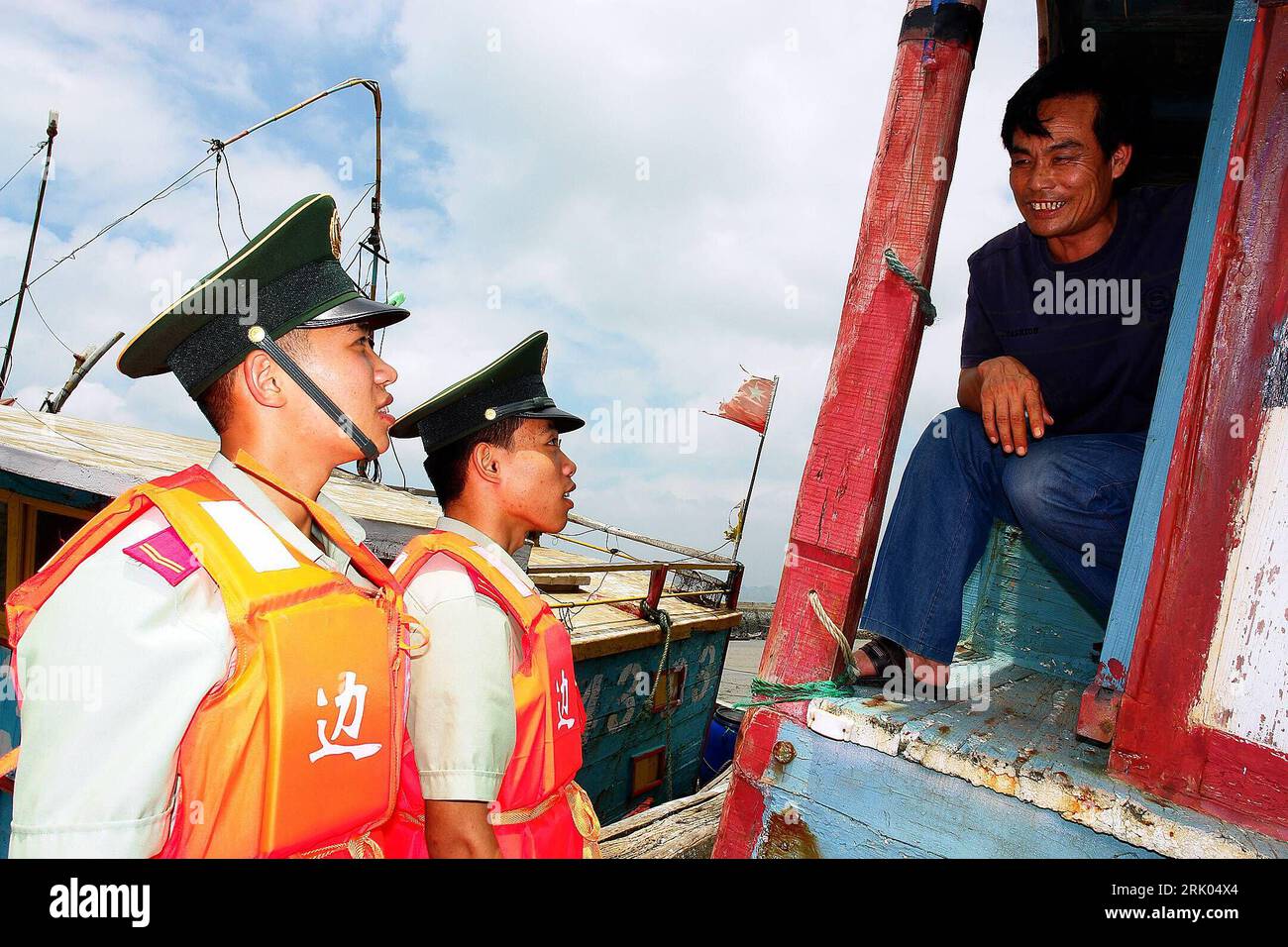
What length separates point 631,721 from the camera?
7465mm

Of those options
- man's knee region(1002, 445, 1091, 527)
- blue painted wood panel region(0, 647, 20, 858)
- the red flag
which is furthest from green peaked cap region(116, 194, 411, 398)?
the red flag

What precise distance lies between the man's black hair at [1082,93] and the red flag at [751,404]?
6.74 meters

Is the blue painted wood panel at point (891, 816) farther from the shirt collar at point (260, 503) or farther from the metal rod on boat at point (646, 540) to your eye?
the metal rod on boat at point (646, 540)

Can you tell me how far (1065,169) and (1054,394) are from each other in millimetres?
714

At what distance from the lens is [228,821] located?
1.29 m

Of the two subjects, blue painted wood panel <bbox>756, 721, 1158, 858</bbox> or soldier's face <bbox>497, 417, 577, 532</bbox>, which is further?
soldier's face <bbox>497, 417, 577, 532</bbox>

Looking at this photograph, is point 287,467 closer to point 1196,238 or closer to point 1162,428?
point 1162,428

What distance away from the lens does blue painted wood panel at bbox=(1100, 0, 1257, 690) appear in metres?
1.62

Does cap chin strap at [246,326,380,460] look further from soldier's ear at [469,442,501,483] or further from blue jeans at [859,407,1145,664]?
blue jeans at [859,407,1145,664]

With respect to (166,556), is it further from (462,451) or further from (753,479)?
(753,479)

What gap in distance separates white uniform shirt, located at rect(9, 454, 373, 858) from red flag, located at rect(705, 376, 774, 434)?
26.8ft

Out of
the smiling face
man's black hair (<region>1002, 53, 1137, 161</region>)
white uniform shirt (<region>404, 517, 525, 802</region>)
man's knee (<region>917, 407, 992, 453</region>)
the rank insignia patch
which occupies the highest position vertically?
man's black hair (<region>1002, 53, 1137, 161</region>)

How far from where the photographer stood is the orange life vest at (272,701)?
49.8 inches

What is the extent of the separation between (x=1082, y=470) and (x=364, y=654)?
199 cm
